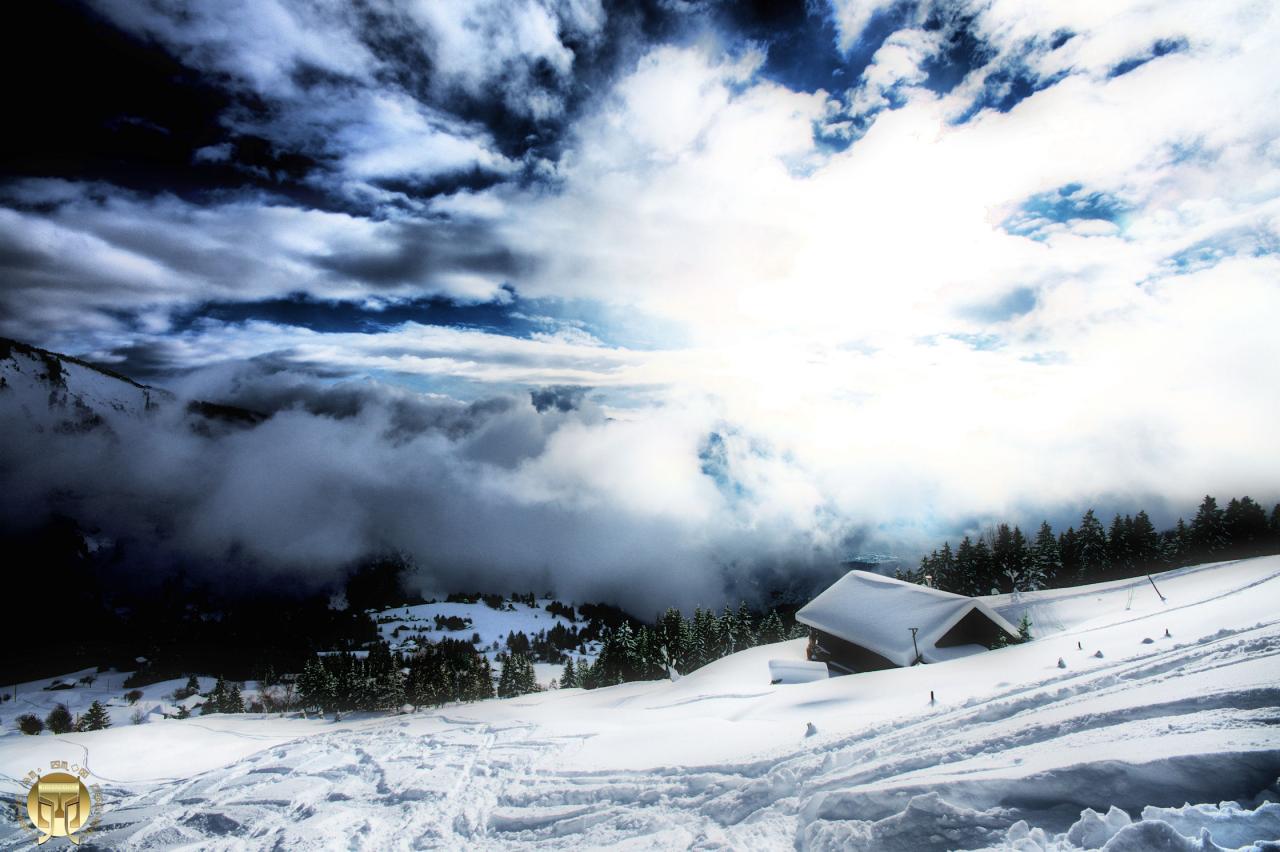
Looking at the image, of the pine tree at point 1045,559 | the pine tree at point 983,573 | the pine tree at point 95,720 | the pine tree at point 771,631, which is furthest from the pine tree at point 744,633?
A: the pine tree at point 95,720

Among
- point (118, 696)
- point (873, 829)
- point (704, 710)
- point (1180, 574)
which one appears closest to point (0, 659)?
point (118, 696)

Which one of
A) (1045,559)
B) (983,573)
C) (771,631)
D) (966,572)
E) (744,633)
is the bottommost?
(771,631)

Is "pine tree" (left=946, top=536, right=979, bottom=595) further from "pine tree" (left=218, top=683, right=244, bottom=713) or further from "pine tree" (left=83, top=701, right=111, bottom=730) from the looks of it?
"pine tree" (left=83, top=701, right=111, bottom=730)

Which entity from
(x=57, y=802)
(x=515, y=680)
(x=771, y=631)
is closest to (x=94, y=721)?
(x=515, y=680)

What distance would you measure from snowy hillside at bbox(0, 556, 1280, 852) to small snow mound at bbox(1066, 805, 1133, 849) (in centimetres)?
2

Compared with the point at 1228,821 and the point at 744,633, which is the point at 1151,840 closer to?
the point at 1228,821

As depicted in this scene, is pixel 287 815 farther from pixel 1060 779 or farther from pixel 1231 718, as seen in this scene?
pixel 1231 718

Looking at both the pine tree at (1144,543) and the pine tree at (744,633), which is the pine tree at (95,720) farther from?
the pine tree at (1144,543)

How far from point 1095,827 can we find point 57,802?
60.1ft

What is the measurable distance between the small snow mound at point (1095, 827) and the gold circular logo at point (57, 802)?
1668 cm

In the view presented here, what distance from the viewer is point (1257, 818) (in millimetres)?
5227

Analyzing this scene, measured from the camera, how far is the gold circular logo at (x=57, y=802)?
10125 millimetres

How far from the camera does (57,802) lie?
10508mm

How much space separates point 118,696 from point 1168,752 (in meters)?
190
